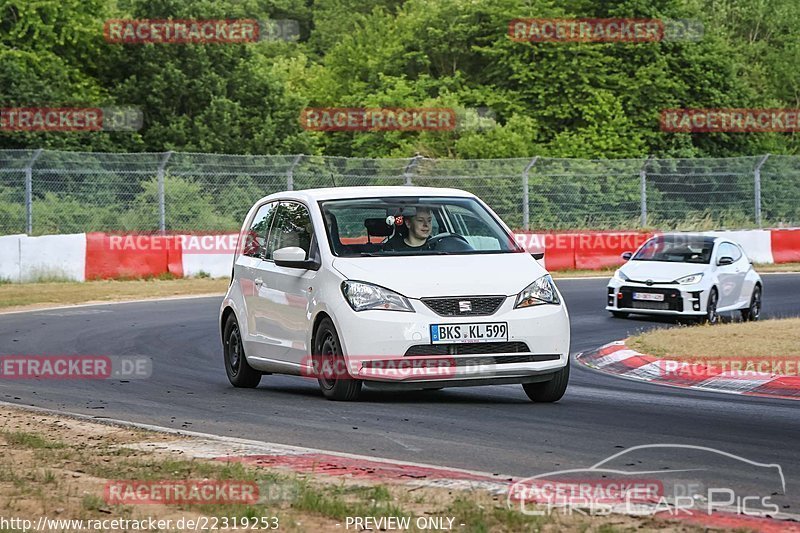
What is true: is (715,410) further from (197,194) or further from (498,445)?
(197,194)

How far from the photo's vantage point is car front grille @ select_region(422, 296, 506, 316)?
10492mm

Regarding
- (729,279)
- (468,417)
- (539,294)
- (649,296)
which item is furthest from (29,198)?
(468,417)

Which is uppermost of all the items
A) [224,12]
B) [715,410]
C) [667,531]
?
[224,12]

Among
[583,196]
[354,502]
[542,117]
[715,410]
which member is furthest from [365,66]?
[354,502]

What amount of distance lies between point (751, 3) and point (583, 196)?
4684 centimetres

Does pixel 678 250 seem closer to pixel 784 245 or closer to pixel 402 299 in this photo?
pixel 402 299

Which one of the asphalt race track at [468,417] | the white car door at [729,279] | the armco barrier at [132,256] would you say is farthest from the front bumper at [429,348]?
the armco barrier at [132,256]

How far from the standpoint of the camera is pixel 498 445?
8.73m

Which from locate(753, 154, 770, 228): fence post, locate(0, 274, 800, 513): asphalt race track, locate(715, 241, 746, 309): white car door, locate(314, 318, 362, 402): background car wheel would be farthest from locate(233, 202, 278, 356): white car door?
locate(753, 154, 770, 228): fence post

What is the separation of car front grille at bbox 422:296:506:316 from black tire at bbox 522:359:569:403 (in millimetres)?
836

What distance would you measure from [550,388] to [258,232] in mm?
3334

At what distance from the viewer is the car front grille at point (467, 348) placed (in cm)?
1043

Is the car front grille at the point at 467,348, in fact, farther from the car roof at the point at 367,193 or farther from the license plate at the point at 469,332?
the car roof at the point at 367,193

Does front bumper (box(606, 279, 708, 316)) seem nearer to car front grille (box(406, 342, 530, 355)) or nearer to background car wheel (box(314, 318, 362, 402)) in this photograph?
background car wheel (box(314, 318, 362, 402))
